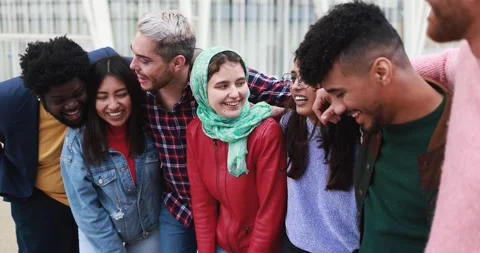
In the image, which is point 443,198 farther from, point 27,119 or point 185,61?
point 27,119

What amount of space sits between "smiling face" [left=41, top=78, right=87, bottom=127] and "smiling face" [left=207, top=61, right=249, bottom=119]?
61 cm

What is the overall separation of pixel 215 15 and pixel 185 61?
3.01 metres

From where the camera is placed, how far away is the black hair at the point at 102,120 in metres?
2.21

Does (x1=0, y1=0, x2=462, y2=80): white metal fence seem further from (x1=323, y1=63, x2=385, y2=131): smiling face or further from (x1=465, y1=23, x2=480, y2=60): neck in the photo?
(x1=465, y1=23, x2=480, y2=60): neck

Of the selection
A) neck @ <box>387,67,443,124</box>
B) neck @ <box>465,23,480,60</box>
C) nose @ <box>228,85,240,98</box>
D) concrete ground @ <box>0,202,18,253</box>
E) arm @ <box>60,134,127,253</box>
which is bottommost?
concrete ground @ <box>0,202,18,253</box>

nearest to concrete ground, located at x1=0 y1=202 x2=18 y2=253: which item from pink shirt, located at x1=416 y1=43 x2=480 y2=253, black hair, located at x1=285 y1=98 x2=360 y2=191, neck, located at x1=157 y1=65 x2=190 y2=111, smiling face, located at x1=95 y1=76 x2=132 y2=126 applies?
smiling face, located at x1=95 y1=76 x2=132 y2=126

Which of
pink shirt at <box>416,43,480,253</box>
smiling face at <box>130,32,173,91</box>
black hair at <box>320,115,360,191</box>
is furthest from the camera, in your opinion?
smiling face at <box>130,32,173,91</box>

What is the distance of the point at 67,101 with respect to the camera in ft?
7.07

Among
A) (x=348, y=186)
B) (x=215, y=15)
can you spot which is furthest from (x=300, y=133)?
(x=215, y=15)

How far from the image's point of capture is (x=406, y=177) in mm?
1385

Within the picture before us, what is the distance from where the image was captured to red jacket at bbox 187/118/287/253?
2010mm

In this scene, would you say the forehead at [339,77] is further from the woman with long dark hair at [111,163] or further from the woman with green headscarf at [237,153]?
the woman with long dark hair at [111,163]

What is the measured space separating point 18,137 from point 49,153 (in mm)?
165

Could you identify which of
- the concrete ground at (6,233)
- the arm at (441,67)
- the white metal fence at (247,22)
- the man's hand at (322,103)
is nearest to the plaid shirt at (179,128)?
the man's hand at (322,103)
